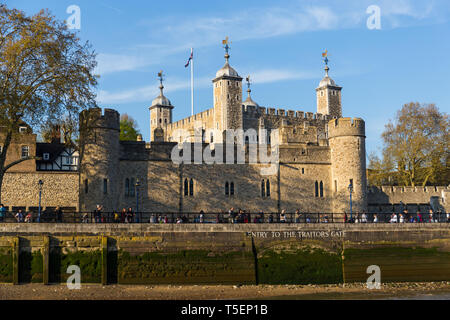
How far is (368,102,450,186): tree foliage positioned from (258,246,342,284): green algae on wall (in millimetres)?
26769

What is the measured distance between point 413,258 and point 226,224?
989 cm

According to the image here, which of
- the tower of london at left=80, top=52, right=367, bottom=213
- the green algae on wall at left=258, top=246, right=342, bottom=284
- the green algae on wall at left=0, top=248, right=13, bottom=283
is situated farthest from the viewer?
the tower of london at left=80, top=52, right=367, bottom=213

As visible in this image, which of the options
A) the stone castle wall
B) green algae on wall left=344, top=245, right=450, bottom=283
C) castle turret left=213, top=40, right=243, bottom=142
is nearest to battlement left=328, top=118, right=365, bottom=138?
green algae on wall left=344, top=245, right=450, bottom=283

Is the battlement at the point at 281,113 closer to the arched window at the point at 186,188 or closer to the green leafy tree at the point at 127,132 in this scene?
the green leafy tree at the point at 127,132

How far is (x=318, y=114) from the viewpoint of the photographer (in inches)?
3059

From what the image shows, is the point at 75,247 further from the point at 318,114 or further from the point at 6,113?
the point at 318,114

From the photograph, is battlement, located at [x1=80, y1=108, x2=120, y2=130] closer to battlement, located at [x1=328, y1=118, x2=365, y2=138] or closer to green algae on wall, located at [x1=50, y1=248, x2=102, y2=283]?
green algae on wall, located at [x1=50, y1=248, x2=102, y2=283]

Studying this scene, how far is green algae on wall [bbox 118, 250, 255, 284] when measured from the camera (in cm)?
3016

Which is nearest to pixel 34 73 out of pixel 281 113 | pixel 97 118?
pixel 97 118

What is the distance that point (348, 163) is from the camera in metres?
43.7

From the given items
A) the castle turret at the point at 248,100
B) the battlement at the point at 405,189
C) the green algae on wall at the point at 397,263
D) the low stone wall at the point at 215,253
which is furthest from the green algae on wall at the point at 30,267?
the castle turret at the point at 248,100

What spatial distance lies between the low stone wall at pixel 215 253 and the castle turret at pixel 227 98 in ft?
115
